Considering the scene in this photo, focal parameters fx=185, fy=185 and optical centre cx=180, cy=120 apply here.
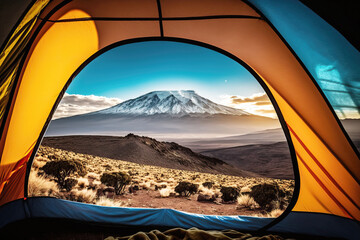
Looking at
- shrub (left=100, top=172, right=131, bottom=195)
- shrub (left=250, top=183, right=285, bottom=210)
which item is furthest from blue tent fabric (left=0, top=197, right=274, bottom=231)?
shrub (left=100, top=172, right=131, bottom=195)

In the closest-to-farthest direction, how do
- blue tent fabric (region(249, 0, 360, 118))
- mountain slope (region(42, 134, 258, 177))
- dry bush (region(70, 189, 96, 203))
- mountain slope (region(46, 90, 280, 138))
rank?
blue tent fabric (region(249, 0, 360, 118)) → dry bush (region(70, 189, 96, 203)) → mountain slope (region(42, 134, 258, 177)) → mountain slope (region(46, 90, 280, 138))

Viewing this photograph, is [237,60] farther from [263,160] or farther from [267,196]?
[263,160]

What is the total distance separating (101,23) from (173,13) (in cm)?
112

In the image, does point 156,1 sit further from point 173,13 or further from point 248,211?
point 248,211

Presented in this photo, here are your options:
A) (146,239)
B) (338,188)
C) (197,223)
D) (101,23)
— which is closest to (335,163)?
(338,188)

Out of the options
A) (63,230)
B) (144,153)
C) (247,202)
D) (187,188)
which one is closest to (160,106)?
(144,153)

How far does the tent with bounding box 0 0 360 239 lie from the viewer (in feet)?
7.59

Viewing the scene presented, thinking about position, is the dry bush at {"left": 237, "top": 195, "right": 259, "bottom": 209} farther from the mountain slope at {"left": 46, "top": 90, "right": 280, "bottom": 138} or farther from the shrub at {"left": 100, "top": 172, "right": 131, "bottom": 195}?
the mountain slope at {"left": 46, "top": 90, "right": 280, "bottom": 138}

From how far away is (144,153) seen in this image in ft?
146

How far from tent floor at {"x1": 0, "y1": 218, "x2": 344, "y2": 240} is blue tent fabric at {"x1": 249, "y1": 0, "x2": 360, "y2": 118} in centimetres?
208

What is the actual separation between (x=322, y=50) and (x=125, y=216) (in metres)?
3.49

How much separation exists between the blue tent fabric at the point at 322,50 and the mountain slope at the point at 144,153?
38399 mm

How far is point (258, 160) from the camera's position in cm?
5309

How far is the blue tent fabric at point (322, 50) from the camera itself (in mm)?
1786
